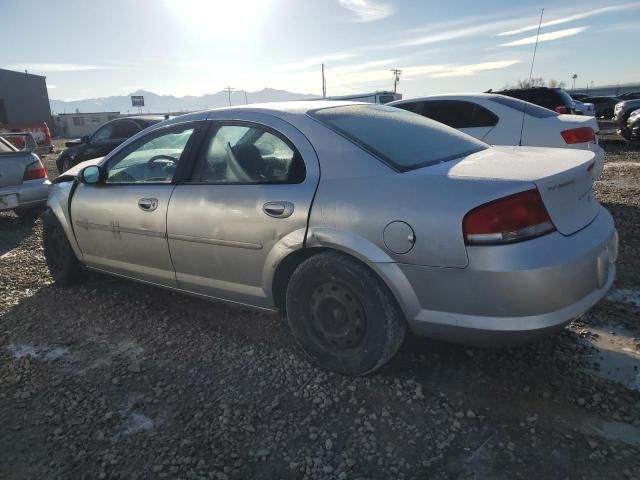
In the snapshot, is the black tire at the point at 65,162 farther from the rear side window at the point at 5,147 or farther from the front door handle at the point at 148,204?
the front door handle at the point at 148,204

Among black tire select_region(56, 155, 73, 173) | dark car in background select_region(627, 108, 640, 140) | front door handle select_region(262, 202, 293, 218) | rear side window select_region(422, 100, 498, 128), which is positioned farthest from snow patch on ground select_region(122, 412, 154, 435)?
dark car in background select_region(627, 108, 640, 140)

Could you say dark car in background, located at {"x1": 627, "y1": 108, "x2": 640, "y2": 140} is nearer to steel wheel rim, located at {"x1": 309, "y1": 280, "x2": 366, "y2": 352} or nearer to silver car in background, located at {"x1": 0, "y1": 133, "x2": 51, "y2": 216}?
steel wheel rim, located at {"x1": 309, "y1": 280, "x2": 366, "y2": 352}

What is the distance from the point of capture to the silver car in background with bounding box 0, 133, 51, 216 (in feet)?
21.7

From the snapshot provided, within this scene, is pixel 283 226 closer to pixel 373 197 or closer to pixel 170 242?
pixel 373 197

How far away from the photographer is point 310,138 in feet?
9.23

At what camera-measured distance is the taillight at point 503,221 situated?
217 cm

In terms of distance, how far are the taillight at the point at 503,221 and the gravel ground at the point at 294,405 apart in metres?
0.89

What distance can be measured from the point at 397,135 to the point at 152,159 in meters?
1.88

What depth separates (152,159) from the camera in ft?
12.0

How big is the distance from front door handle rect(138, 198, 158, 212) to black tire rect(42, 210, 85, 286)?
128cm

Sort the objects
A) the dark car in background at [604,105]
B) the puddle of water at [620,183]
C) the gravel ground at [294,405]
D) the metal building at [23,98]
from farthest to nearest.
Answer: the metal building at [23,98] < the dark car in background at [604,105] < the puddle of water at [620,183] < the gravel ground at [294,405]

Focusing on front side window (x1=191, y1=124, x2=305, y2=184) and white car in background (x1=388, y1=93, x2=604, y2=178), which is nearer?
front side window (x1=191, y1=124, x2=305, y2=184)

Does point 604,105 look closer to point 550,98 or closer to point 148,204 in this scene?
point 550,98

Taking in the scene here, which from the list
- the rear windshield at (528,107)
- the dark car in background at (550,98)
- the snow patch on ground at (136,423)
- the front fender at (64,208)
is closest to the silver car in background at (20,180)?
the front fender at (64,208)
